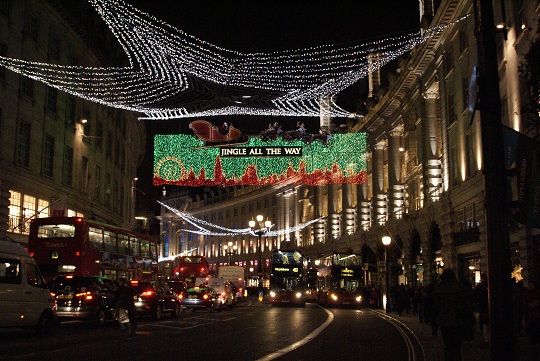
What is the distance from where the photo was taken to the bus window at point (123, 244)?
31438 mm

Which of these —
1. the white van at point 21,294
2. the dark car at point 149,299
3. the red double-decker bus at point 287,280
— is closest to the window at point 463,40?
the dark car at point 149,299

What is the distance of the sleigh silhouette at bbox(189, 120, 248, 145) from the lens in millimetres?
42656

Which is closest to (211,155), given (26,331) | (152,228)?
(26,331)

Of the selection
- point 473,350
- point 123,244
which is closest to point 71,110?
point 123,244

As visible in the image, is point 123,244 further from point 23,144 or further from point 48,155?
point 48,155

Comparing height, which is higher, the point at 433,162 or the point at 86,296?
the point at 433,162

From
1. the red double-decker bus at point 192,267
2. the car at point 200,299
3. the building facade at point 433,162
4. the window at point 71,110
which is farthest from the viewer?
the red double-decker bus at point 192,267

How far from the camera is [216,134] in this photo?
42875mm

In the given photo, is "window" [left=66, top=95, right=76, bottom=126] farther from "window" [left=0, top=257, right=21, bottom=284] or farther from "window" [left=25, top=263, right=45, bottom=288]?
"window" [left=0, top=257, right=21, bottom=284]

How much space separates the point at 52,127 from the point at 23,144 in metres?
3.80

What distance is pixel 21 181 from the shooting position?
114 feet

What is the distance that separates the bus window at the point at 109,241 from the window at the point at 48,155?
33.4 feet

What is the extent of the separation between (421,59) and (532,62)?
3204 centimetres

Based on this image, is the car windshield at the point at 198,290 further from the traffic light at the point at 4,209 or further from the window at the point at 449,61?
the window at the point at 449,61
